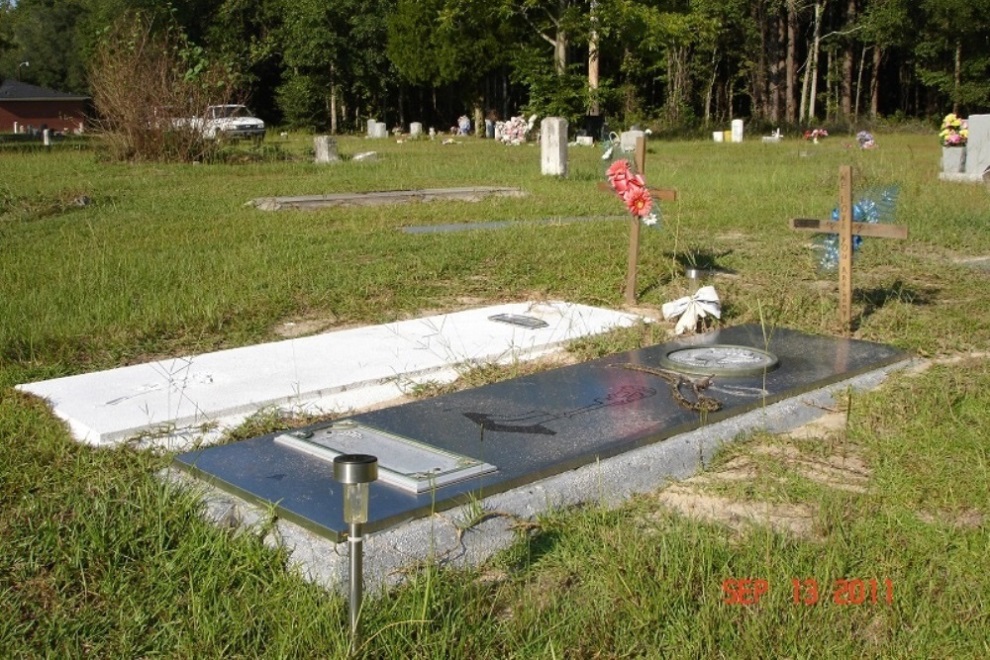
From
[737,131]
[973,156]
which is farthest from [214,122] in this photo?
[737,131]

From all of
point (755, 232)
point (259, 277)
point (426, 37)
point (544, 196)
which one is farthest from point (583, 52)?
point (259, 277)

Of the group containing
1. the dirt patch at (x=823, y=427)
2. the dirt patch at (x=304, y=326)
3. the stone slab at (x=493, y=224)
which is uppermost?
the stone slab at (x=493, y=224)

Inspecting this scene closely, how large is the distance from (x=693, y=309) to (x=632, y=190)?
0.86m

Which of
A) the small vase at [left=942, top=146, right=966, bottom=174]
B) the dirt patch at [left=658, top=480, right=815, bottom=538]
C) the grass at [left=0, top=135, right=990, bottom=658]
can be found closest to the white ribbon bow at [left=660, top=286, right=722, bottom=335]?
the grass at [left=0, top=135, right=990, bottom=658]

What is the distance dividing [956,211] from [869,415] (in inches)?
289

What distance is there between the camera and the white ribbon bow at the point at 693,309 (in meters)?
5.68

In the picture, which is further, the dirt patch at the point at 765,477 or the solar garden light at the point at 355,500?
the dirt patch at the point at 765,477

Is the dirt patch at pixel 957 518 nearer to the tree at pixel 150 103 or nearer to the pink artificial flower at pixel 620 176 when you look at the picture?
the pink artificial flower at pixel 620 176

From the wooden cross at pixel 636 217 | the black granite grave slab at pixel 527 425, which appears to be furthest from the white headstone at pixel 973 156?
the black granite grave slab at pixel 527 425

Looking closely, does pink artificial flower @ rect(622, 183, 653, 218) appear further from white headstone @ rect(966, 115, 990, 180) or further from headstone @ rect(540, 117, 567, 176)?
white headstone @ rect(966, 115, 990, 180)

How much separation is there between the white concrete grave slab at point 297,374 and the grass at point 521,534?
0.48 ft

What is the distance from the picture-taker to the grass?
2576 mm

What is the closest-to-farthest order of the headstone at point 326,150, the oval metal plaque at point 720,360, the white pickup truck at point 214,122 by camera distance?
the oval metal plaque at point 720,360 < the white pickup truck at point 214,122 < the headstone at point 326,150

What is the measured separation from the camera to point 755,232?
9469mm
